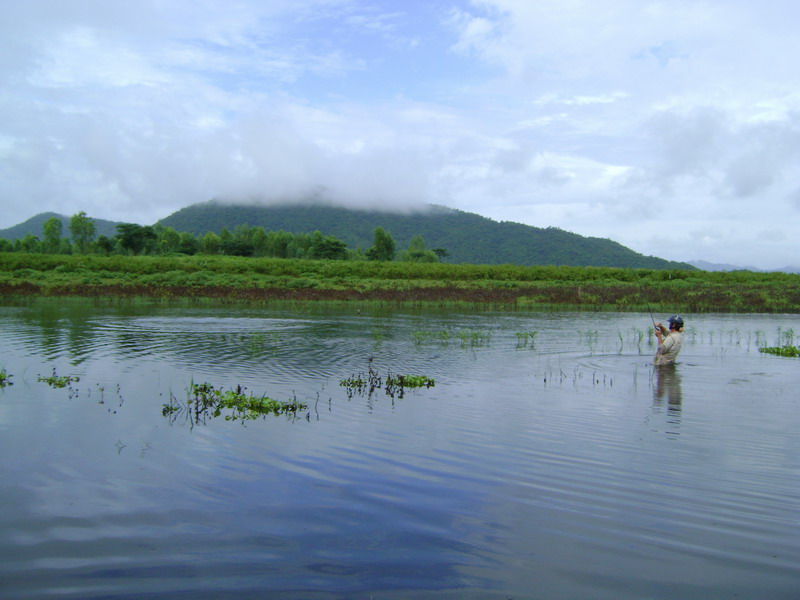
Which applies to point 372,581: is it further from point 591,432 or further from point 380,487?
point 591,432

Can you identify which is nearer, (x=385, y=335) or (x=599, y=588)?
(x=599, y=588)

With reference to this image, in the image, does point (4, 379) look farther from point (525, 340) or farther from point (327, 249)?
point (327, 249)

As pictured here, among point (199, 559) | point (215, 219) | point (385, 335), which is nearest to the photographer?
point (199, 559)

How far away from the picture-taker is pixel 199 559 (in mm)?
4891

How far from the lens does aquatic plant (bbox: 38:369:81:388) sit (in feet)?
38.9

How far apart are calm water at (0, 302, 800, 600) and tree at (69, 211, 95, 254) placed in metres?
95.9

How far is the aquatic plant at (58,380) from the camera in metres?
11.9

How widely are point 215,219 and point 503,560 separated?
185 meters

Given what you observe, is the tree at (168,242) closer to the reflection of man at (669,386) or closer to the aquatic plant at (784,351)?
the aquatic plant at (784,351)

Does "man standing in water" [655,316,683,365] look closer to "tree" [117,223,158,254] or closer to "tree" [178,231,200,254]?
"tree" [117,223,158,254]

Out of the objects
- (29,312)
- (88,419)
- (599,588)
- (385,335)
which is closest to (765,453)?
(599,588)

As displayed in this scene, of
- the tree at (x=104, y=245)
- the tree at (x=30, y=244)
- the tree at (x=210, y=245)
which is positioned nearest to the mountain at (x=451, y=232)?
the tree at (x=210, y=245)

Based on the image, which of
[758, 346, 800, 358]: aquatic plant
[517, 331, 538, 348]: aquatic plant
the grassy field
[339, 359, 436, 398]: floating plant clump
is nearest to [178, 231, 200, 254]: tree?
the grassy field

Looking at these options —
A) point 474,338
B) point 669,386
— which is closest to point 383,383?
point 669,386
